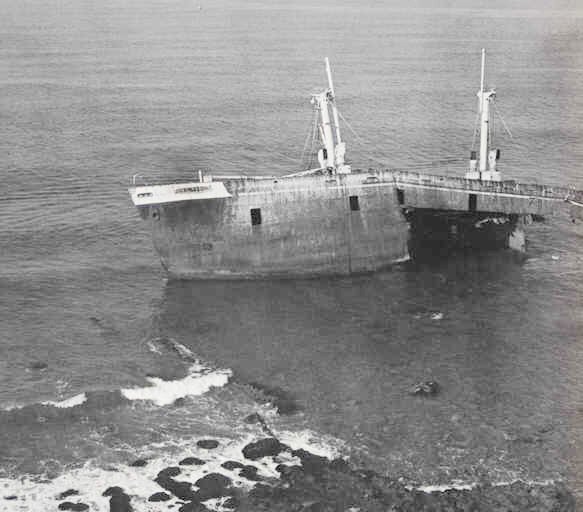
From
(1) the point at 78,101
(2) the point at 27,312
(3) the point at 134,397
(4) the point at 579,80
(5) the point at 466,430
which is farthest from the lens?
(4) the point at 579,80

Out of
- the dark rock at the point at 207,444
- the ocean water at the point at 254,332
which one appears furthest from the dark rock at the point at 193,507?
the dark rock at the point at 207,444

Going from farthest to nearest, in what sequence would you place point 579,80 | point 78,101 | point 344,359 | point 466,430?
point 579,80 < point 78,101 < point 344,359 < point 466,430

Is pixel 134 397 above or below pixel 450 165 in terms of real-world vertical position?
below

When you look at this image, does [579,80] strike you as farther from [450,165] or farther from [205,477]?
[205,477]

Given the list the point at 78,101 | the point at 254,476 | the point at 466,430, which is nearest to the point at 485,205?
the point at 466,430

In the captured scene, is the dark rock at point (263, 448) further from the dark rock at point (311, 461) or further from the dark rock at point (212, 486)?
the dark rock at point (212, 486)

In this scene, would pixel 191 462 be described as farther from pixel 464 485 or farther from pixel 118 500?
pixel 464 485
